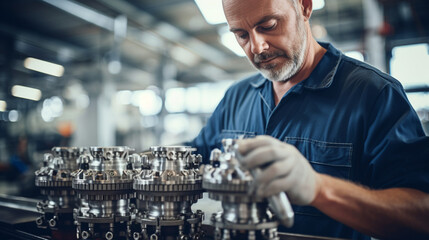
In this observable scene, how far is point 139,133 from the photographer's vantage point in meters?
10.6

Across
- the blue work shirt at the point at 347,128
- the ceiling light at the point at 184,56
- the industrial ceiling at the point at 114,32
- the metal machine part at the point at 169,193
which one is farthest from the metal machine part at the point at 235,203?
the ceiling light at the point at 184,56

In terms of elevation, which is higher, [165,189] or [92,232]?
[165,189]

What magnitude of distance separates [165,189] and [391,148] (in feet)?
2.34

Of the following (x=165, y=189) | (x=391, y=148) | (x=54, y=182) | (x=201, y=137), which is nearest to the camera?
(x=165, y=189)

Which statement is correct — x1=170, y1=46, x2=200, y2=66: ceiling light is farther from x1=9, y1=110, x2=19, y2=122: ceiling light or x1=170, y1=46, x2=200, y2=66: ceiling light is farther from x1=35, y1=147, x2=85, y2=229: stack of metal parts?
x1=35, y1=147, x2=85, y2=229: stack of metal parts

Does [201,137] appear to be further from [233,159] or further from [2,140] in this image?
[2,140]

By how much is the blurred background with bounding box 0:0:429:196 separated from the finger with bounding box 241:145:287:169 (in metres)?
2.22

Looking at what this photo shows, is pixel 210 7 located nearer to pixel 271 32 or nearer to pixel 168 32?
pixel 271 32

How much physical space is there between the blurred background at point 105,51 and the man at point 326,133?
147cm

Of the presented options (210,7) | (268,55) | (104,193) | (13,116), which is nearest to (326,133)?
(268,55)

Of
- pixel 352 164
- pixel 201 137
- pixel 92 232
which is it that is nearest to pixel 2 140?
pixel 201 137

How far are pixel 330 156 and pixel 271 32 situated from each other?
0.54m

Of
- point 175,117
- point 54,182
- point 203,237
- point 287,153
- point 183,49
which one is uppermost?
point 183,49

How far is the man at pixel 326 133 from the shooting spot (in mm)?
837
